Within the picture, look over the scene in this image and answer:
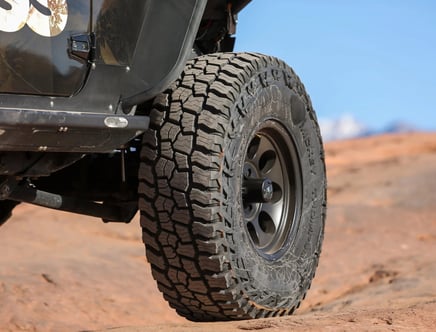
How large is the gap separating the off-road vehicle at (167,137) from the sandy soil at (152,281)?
0.24m

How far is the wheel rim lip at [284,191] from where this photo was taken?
406 cm

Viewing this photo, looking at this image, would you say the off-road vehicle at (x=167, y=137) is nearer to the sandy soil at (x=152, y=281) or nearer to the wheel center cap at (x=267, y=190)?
the wheel center cap at (x=267, y=190)

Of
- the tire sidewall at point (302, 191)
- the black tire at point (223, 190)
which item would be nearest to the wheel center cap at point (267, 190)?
the black tire at point (223, 190)

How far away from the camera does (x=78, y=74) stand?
10.8 ft

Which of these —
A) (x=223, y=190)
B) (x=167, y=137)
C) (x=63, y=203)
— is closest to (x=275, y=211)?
(x=223, y=190)

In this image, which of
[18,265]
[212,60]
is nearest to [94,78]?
[212,60]

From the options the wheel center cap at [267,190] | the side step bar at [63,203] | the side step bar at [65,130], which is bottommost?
the side step bar at [63,203]

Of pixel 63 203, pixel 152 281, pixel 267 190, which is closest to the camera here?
pixel 63 203

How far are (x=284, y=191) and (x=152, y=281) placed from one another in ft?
7.77

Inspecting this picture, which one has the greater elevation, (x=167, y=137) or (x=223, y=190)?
(x=167, y=137)

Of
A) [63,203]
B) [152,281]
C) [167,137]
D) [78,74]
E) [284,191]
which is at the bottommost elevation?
[152,281]

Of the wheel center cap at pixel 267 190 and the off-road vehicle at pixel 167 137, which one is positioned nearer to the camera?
the off-road vehicle at pixel 167 137

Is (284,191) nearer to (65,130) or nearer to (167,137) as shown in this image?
(167,137)

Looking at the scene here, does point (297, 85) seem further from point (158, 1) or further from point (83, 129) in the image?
point (83, 129)
